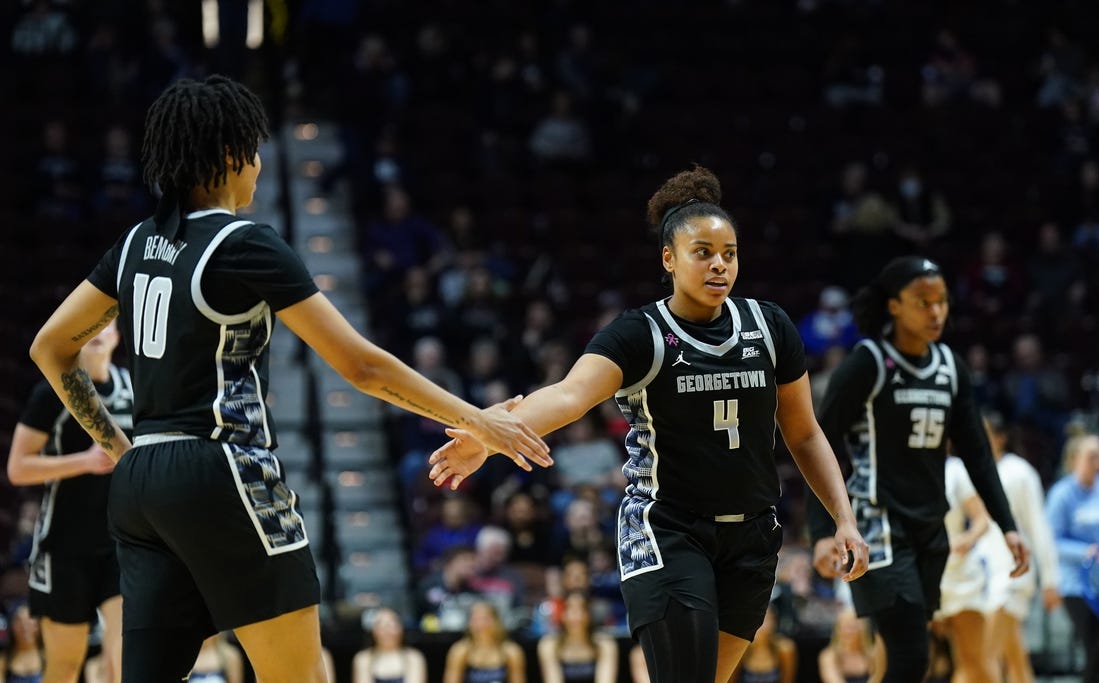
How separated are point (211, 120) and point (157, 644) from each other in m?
1.33

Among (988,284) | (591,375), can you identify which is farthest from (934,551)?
(988,284)

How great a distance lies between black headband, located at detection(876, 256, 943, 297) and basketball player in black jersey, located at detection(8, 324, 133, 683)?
10.6ft

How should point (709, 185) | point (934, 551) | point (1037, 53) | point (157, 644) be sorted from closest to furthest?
1. point (157, 644)
2. point (709, 185)
3. point (934, 551)
4. point (1037, 53)

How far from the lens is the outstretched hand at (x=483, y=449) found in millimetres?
3973

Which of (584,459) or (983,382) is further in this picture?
(983,382)

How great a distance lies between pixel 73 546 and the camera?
253 inches

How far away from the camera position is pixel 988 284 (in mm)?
14586

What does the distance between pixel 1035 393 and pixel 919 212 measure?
2.58 m

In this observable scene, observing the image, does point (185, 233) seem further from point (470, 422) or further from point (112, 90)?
point (112, 90)

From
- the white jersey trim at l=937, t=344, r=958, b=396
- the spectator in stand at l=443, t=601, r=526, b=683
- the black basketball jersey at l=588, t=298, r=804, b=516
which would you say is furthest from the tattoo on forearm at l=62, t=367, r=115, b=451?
the spectator in stand at l=443, t=601, r=526, b=683

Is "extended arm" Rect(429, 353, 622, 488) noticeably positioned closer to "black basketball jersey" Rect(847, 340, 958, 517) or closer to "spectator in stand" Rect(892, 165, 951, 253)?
"black basketball jersey" Rect(847, 340, 958, 517)

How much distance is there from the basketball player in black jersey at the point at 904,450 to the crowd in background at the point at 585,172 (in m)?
5.21

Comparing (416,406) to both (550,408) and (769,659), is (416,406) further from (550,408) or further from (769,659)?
(769,659)

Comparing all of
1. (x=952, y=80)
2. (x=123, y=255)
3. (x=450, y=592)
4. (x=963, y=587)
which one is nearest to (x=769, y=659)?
(x=450, y=592)
